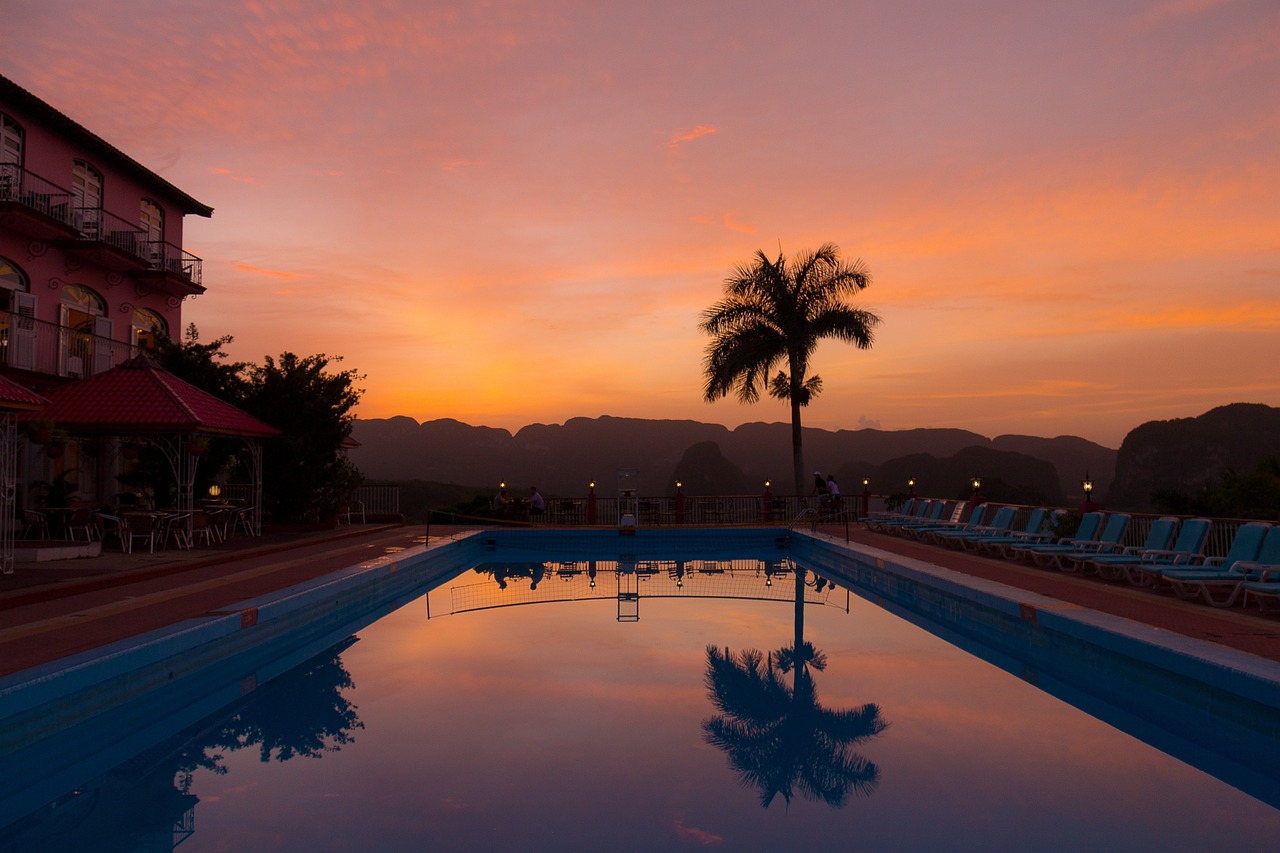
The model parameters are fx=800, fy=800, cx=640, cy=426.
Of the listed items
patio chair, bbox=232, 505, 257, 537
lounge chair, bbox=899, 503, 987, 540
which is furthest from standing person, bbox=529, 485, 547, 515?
lounge chair, bbox=899, 503, 987, 540

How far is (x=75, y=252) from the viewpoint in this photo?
20531mm

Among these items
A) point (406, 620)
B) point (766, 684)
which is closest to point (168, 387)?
point (406, 620)

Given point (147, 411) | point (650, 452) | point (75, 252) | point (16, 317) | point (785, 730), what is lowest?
point (785, 730)

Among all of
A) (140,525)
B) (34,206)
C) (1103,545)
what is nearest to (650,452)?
(34,206)

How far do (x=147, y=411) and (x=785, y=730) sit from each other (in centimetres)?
1436

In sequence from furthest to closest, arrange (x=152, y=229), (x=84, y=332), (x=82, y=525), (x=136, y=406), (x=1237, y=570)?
(x=152, y=229) → (x=84, y=332) → (x=136, y=406) → (x=82, y=525) → (x=1237, y=570)

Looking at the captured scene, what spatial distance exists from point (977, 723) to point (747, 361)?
22.7 meters

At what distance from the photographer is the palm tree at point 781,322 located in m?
28.8

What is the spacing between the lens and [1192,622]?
28.0 ft

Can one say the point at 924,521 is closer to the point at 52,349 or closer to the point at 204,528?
the point at 204,528

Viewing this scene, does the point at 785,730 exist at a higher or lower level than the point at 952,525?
lower

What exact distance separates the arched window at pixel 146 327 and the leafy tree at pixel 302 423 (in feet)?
15.7

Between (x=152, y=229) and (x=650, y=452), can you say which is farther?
(x=650, y=452)

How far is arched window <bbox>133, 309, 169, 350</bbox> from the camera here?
23.1 m
